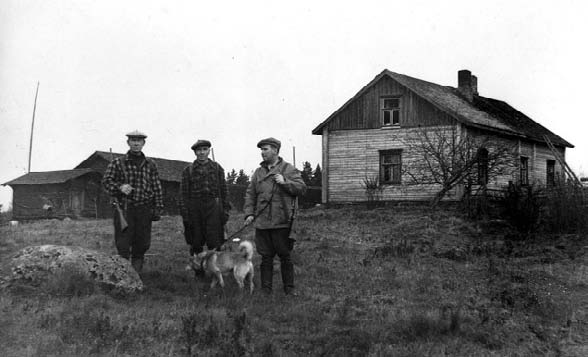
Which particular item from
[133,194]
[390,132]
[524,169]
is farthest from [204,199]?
[524,169]

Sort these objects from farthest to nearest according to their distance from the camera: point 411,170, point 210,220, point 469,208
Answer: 1. point 411,170
2. point 469,208
3. point 210,220

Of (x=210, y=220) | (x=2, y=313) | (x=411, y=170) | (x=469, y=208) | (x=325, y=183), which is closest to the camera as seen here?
(x=2, y=313)

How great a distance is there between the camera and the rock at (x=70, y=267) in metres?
6.93

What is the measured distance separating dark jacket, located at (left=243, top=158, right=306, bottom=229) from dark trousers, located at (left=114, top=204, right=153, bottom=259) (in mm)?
1395

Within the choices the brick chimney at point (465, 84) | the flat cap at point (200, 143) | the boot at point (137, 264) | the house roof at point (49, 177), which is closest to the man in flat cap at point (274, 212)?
the flat cap at point (200, 143)

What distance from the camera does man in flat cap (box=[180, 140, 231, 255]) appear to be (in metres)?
8.36

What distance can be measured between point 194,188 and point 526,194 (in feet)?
28.2

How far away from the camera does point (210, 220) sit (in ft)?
27.5

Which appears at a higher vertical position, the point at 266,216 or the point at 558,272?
the point at 266,216

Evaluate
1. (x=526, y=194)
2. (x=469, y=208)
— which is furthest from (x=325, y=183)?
(x=526, y=194)

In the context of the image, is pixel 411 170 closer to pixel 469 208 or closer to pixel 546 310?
pixel 469 208

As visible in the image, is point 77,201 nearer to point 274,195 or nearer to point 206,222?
point 206,222

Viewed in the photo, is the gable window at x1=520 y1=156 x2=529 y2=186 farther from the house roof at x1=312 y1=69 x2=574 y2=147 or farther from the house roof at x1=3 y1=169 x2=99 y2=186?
the house roof at x1=3 y1=169 x2=99 y2=186

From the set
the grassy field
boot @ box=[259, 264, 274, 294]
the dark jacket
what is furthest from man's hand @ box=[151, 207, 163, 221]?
boot @ box=[259, 264, 274, 294]
